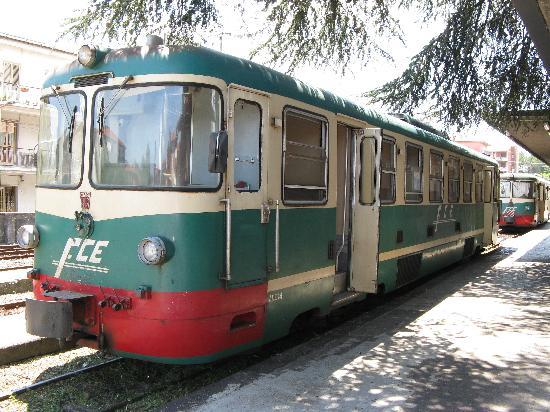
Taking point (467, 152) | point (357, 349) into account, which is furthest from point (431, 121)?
point (357, 349)

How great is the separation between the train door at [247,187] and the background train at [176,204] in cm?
1

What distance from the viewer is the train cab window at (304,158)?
575 centimetres

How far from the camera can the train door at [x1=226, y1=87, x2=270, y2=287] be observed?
4977mm

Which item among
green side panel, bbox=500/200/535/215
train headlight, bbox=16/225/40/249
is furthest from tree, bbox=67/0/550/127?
green side panel, bbox=500/200/535/215

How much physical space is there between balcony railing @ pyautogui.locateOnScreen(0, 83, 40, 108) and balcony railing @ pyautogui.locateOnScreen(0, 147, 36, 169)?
7.18 feet

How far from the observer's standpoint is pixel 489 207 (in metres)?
15.7

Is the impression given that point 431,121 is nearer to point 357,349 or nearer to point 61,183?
point 357,349

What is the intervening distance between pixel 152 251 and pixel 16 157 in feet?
79.5

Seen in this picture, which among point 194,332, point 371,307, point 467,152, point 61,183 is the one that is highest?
point 467,152

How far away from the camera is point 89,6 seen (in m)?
7.50

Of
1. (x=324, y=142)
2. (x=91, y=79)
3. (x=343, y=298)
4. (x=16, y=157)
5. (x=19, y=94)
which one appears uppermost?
(x=19, y=94)

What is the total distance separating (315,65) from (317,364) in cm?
578

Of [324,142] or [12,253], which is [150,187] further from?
[12,253]

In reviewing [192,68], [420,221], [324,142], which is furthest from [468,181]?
[192,68]
